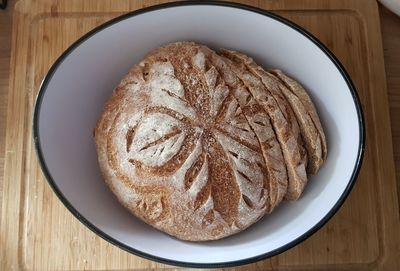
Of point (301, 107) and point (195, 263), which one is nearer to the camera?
point (195, 263)

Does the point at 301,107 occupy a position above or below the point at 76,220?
A: above

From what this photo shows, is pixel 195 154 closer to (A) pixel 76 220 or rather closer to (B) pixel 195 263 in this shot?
(B) pixel 195 263

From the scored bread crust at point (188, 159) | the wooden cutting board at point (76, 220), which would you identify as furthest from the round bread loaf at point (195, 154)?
the wooden cutting board at point (76, 220)

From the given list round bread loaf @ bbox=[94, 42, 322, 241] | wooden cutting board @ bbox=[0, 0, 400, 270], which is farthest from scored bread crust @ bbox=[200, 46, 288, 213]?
wooden cutting board @ bbox=[0, 0, 400, 270]

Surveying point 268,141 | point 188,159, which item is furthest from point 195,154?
point 268,141

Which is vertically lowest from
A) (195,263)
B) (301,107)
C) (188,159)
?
(195,263)

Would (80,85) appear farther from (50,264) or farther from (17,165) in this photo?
(50,264)

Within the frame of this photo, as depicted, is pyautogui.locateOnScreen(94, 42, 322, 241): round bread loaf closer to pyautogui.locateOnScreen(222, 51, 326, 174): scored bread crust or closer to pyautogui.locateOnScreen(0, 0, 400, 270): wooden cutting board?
pyautogui.locateOnScreen(222, 51, 326, 174): scored bread crust
